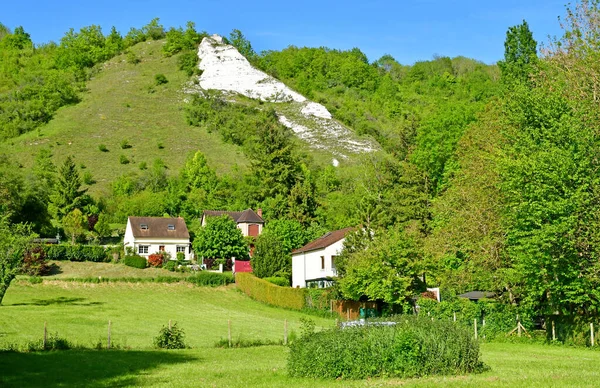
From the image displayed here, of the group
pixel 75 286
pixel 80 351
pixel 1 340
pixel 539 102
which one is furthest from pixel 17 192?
pixel 539 102

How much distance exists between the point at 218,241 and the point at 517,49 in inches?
1278

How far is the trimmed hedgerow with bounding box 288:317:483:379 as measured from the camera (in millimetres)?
18984

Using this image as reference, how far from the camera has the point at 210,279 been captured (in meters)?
60.0

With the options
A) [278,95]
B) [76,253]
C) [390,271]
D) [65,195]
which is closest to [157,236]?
[76,253]

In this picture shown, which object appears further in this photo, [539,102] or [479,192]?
[479,192]

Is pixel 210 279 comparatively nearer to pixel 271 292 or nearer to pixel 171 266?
pixel 171 266

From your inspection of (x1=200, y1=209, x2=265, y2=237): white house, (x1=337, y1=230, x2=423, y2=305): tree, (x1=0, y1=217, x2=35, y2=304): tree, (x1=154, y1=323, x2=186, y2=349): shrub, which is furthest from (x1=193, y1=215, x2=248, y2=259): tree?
(x1=154, y1=323, x2=186, y2=349): shrub

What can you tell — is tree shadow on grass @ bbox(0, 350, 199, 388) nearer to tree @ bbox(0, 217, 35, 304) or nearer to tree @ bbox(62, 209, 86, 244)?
tree @ bbox(0, 217, 35, 304)

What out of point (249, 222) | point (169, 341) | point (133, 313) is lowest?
point (169, 341)

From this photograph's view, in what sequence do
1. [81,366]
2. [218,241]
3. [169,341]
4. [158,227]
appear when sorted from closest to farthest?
1. [81,366]
2. [169,341]
3. [218,241]
4. [158,227]

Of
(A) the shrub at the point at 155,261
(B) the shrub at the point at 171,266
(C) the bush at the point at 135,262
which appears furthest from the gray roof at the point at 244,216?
(C) the bush at the point at 135,262

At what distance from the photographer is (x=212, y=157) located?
113 metres

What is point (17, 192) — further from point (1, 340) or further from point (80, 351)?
point (80, 351)

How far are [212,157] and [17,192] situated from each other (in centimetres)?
4761
